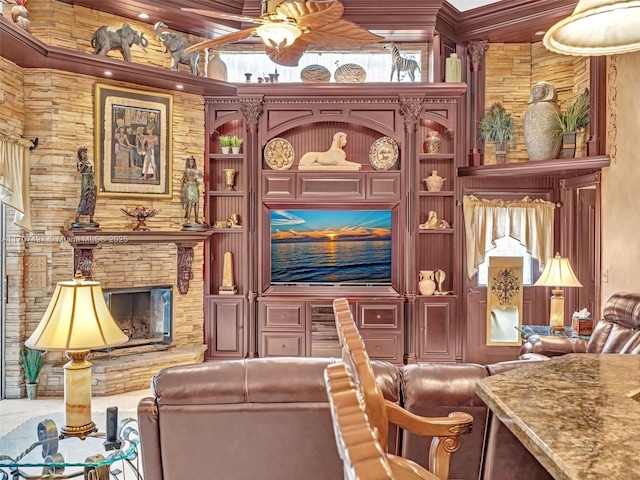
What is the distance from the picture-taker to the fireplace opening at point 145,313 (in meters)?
5.63

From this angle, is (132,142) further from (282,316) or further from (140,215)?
(282,316)

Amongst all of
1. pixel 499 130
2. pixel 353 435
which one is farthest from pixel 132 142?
pixel 353 435

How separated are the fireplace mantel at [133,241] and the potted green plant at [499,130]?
356 centimetres

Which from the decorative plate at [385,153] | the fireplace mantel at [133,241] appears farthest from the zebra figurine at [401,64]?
the fireplace mantel at [133,241]

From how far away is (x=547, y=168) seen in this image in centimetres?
552

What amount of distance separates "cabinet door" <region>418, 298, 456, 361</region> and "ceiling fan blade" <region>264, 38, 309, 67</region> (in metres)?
3.21

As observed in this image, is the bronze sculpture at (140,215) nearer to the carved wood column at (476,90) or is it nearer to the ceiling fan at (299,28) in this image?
the ceiling fan at (299,28)

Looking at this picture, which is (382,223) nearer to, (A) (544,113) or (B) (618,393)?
(A) (544,113)

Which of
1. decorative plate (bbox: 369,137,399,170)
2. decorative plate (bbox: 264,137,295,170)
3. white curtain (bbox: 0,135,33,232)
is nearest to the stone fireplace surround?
white curtain (bbox: 0,135,33,232)

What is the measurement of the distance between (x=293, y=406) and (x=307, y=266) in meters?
4.31

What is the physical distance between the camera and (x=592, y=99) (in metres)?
5.34

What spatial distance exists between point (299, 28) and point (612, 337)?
311cm

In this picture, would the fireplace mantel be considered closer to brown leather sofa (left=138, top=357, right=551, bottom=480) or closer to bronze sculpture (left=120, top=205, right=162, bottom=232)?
bronze sculpture (left=120, top=205, right=162, bottom=232)

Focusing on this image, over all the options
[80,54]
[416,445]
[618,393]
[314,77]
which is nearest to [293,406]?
[416,445]
